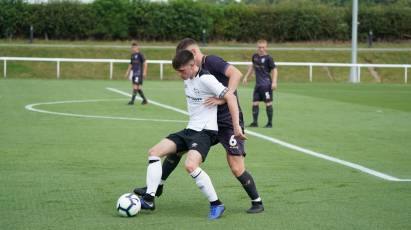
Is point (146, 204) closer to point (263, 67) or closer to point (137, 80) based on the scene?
point (263, 67)

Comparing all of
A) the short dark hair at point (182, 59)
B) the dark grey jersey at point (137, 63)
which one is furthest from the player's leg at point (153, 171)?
the dark grey jersey at point (137, 63)

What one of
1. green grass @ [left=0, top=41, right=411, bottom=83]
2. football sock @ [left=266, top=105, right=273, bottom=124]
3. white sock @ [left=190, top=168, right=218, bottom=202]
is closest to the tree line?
green grass @ [left=0, top=41, right=411, bottom=83]

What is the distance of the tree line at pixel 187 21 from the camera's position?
63.5m

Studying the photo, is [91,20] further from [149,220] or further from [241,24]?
[149,220]

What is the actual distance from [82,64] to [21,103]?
2544cm

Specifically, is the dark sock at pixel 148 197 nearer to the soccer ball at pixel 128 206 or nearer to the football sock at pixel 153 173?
the football sock at pixel 153 173

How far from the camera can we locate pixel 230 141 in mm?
9016

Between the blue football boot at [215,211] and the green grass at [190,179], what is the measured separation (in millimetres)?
87

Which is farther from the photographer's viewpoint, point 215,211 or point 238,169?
point 238,169

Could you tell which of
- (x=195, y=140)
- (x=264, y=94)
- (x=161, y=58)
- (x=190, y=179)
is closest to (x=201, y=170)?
(x=195, y=140)

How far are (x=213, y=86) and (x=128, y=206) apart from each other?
1.49m

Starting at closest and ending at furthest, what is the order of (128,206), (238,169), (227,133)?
(128,206) < (238,169) < (227,133)

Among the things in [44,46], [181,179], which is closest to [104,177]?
[181,179]

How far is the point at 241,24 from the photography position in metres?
67.2
